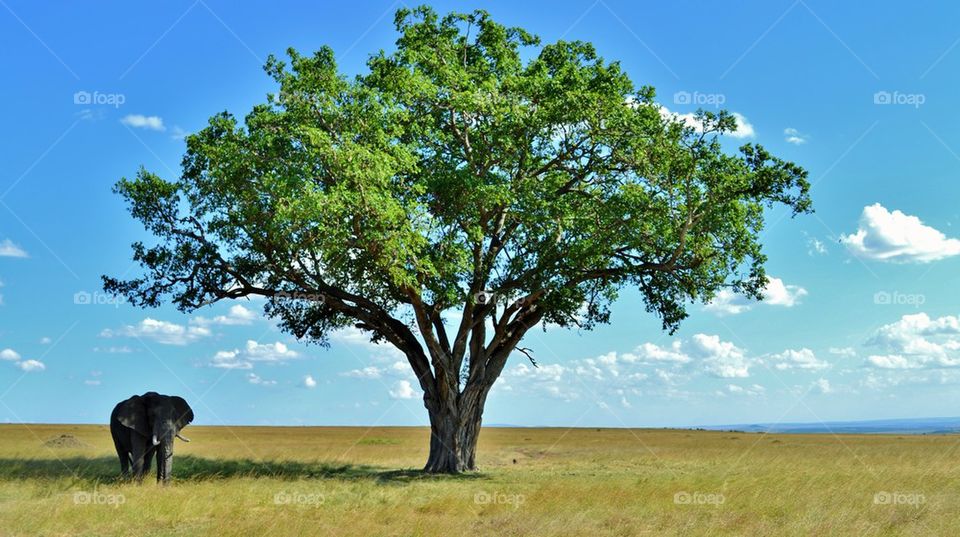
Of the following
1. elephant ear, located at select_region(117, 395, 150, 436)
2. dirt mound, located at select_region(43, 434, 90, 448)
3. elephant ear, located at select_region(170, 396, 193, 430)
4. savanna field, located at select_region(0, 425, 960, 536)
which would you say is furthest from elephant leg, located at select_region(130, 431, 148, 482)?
dirt mound, located at select_region(43, 434, 90, 448)

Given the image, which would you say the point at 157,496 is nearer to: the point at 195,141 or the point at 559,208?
the point at 195,141

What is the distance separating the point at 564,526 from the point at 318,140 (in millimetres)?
13087

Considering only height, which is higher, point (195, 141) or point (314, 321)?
point (195, 141)

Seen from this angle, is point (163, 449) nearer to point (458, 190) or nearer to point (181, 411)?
point (181, 411)

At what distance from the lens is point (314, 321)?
33156 mm

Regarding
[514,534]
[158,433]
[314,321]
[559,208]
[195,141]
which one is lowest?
[514,534]

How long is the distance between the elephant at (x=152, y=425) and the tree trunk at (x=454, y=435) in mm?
8585

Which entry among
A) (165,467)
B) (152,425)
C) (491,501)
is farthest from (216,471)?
(491,501)

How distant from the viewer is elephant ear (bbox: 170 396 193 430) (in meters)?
27.0

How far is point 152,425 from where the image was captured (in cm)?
2627

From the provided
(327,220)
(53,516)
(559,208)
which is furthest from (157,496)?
(559,208)

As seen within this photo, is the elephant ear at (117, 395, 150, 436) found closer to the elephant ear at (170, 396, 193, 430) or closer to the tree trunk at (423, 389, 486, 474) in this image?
the elephant ear at (170, 396, 193, 430)

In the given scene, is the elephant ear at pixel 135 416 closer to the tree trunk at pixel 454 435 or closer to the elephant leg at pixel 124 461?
the elephant leg at pixel 124 461

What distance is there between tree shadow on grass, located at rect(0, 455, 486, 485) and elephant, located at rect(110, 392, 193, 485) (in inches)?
23.9
